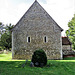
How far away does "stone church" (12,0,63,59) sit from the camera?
62.3 ft

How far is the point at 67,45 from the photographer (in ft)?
84.5

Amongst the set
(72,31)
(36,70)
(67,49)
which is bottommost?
(36,70)

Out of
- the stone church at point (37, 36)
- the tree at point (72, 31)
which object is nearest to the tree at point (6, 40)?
the stone church at point (37, 36)

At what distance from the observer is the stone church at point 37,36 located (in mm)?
18984

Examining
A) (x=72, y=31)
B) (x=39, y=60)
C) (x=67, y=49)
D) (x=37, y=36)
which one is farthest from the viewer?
(x=72, y=31)

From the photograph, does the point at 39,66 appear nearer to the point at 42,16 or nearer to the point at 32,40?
the point at 32,40

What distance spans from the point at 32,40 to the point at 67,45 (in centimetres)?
1064

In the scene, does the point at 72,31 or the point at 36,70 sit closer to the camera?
the point at 36,70

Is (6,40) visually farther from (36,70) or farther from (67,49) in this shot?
(36,70)

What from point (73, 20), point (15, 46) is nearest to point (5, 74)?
point (15, 46)

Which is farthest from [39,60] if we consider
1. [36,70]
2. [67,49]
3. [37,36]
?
[67,49]

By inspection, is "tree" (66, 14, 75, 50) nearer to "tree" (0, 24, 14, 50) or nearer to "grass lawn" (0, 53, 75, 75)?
"tree" (0, 24, 14, 50)

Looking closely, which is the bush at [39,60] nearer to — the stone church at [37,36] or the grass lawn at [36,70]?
the grass lawn at [36,70]

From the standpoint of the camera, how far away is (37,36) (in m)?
19.2
